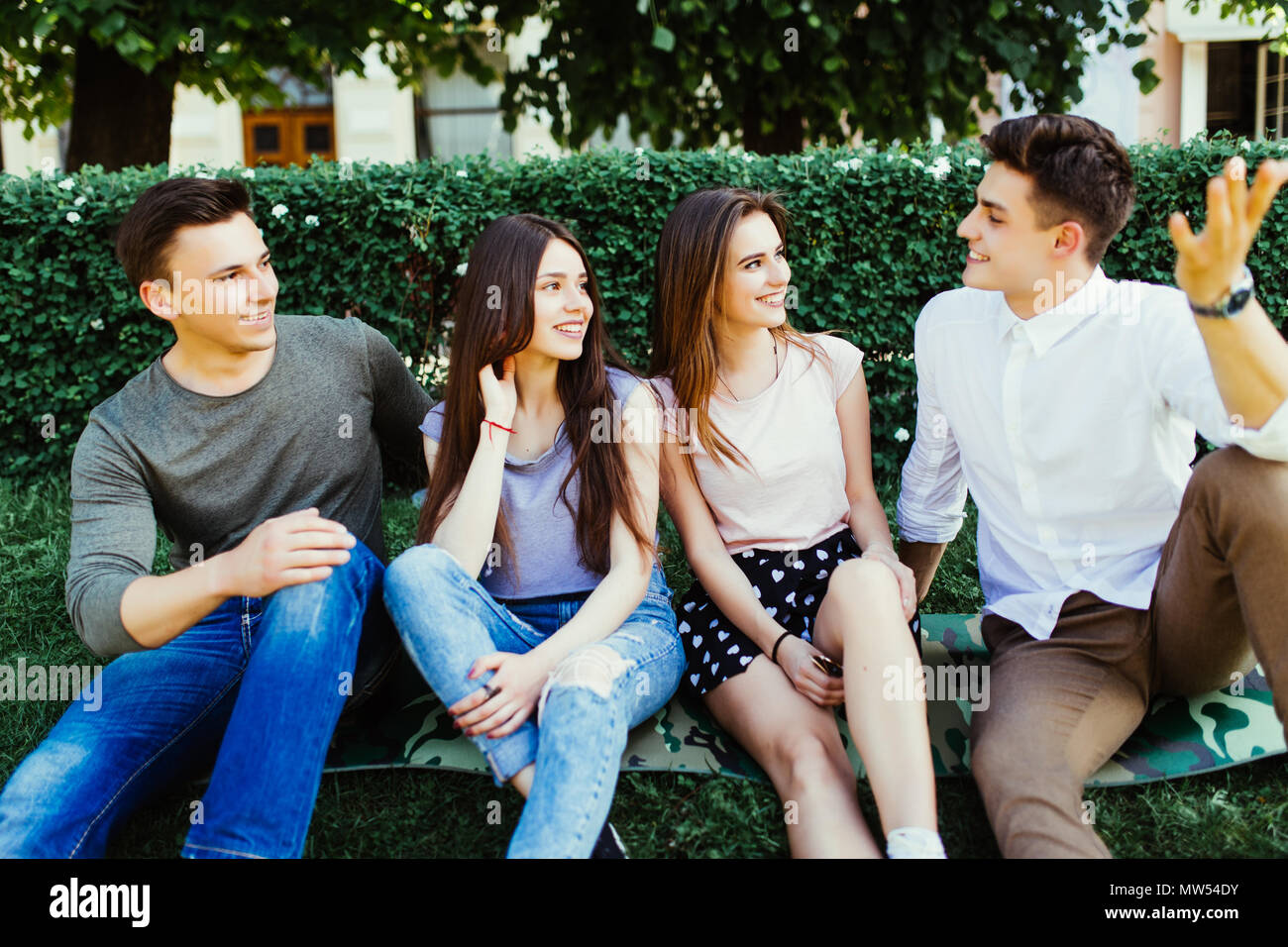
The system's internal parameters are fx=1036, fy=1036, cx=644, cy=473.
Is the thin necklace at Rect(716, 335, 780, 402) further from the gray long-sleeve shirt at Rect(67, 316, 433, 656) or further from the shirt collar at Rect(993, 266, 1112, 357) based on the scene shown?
the gray long-sleeve shirt at Rect(67, 316, 433, 656)

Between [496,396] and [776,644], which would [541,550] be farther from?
[776,644]

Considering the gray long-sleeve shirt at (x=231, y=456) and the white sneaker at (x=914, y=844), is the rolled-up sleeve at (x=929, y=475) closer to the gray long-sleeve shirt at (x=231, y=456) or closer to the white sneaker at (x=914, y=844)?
the white sneaker at (x=914, y=844)

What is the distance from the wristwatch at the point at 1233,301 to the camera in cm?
210

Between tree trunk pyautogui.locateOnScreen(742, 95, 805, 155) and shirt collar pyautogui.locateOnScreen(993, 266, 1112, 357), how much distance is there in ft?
16.2

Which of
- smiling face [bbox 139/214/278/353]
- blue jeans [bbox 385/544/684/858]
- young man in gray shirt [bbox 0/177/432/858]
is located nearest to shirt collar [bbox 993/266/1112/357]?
blue jeans [bbox 385/544/684/858]

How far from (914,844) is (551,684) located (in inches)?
34.2

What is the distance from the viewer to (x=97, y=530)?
102 inches

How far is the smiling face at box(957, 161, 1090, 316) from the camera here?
8.76ft

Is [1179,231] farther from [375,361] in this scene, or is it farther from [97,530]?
[97,530]

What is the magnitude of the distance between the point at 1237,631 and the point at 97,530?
283cm

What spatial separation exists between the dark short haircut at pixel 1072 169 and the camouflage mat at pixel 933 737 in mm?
1251

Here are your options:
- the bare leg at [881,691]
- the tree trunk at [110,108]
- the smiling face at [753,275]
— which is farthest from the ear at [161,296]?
the tree trunk at [110,108]

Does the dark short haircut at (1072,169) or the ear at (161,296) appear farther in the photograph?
the ear at (161,296)
